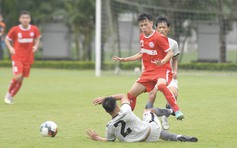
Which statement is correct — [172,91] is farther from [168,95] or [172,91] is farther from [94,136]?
[94,136]

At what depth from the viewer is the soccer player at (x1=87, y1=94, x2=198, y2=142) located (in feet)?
32.2

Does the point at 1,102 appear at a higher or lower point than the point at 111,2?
lower

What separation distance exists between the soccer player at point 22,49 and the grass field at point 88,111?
0.52 m

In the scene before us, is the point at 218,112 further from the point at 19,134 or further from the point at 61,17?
the point at 61,17

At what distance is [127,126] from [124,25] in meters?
26.5

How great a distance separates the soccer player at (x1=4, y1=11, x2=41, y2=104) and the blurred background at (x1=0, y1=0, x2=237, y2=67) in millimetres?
12916

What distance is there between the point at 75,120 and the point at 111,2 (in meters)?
18.7

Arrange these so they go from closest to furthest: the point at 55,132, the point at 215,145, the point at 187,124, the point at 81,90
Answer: the point at 215,145
the point at 55,132
the point at 187,124
the point at 81,90

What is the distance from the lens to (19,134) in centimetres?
1133

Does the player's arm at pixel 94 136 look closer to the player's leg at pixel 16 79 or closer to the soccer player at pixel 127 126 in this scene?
the soccer player at pixel 127 126

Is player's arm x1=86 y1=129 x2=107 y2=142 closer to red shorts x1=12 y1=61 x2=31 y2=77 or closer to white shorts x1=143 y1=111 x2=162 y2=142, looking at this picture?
white shorts x1=143 y1=111 x2=162 y2=142

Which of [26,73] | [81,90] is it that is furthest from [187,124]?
[81,90]

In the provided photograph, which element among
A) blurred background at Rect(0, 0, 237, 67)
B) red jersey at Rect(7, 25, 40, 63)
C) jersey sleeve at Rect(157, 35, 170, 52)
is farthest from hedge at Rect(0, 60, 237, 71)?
jersey sleeve at Rect(157, 35, 170, 52)

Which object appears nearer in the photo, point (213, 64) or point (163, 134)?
point (163, 134)
